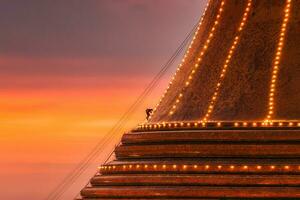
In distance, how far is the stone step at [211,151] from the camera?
76.6 ft

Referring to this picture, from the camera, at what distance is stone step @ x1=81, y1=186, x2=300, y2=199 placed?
22812 millimetres

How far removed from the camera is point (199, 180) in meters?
23.5

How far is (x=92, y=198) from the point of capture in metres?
24.9

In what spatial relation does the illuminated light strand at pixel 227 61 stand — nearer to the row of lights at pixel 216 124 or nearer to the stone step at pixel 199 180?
the row of lights at pixel 216 124

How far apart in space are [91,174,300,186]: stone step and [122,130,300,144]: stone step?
2.19 feet

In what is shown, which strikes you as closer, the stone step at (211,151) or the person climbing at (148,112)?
the stone step at (211,151)

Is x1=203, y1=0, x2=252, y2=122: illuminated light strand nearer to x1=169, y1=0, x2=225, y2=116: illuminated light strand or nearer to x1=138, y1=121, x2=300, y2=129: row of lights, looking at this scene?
x1=138, y1=121, x2=300, y2=129: row of lights

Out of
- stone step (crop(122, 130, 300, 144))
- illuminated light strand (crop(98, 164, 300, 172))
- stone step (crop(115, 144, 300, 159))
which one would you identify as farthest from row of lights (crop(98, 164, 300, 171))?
stone step (crop(122, 130, 300, 144))

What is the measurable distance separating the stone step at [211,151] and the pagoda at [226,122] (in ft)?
0.05

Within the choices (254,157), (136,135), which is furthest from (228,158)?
(136,135)

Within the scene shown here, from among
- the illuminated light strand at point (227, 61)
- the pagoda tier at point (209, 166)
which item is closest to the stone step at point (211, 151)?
the pagoda tier at point (209, 166)

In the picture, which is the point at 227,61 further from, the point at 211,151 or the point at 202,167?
the point at 202,167

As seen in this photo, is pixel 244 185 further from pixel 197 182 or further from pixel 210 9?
pixel 210 9

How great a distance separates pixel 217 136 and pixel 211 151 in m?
0.26
